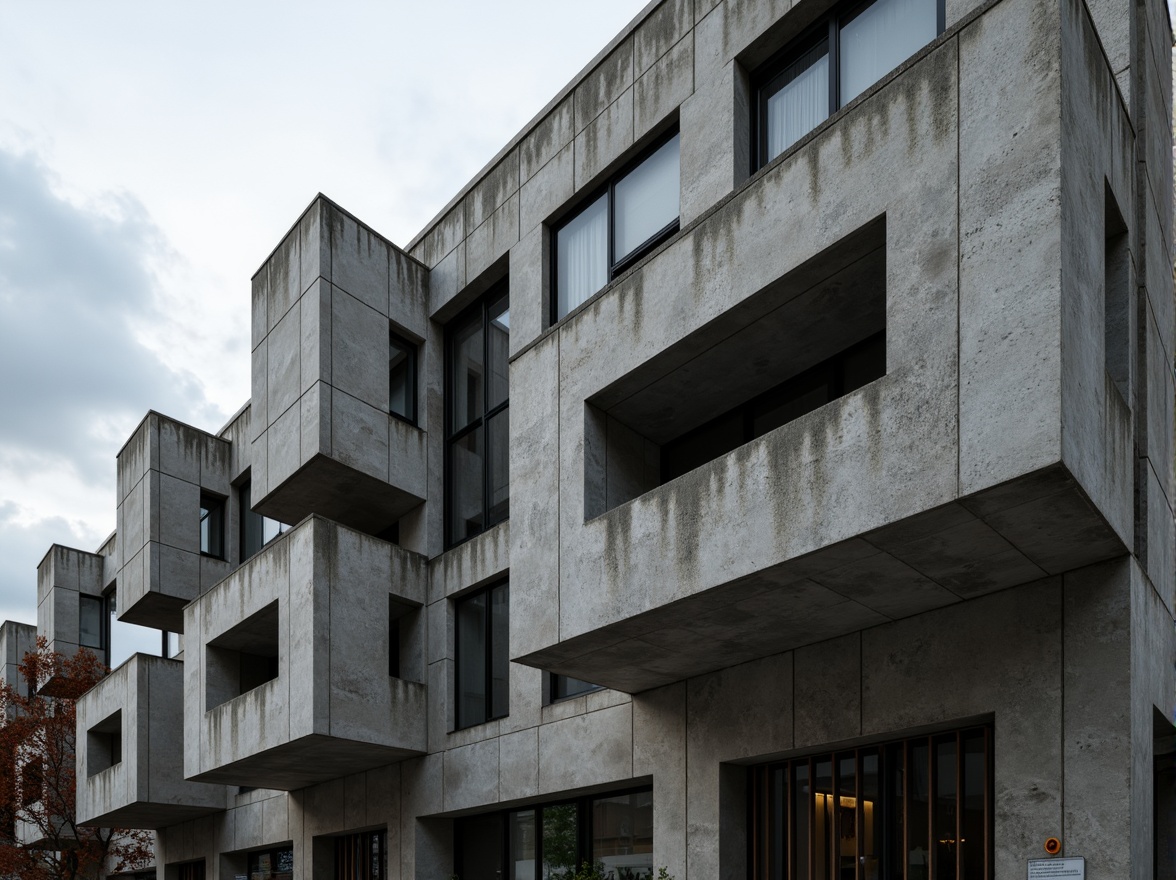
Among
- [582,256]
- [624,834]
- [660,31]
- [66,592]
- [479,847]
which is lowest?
[479,847]

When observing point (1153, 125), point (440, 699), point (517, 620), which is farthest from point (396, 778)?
point (1153, 125)

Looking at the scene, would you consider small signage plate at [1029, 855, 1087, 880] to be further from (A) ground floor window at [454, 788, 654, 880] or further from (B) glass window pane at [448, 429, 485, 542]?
(B) glass window pane at [448, 429, 485, 542]

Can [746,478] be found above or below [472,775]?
above

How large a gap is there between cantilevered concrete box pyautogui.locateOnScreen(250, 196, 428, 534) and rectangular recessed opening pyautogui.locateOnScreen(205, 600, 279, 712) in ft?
7.38

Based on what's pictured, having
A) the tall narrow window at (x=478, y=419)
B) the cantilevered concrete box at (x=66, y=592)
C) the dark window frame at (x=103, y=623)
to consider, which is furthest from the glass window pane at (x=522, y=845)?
the dark window frame at (x=103, y=623)

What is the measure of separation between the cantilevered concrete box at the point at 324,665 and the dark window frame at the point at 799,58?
9.07m

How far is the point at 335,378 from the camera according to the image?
759 inches

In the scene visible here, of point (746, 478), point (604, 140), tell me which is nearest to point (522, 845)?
point (746, 478)

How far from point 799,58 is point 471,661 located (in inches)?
416

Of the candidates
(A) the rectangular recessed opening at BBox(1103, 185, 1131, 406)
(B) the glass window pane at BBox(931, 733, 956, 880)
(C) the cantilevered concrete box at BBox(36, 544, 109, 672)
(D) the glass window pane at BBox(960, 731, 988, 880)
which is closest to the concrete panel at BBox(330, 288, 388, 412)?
(B) the glass window pane at BBox(931, 733, 956, 880)

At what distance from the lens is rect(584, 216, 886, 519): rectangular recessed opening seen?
11297 millimetres

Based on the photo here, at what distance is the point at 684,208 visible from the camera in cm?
1466

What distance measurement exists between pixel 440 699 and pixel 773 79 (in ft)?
35.5

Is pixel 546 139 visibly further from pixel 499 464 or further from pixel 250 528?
pixel 250 528
